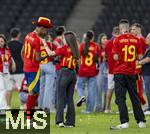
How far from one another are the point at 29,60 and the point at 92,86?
3.33 meters

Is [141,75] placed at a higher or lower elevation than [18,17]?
lower

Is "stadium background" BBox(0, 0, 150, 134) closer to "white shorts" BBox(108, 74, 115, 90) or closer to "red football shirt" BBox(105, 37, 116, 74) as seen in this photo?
"white shorts" BBox(108, 74, 115, 90)

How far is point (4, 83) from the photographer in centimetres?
1791

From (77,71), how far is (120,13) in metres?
15.4

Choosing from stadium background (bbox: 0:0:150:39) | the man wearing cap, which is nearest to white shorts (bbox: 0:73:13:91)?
the man wearing cap

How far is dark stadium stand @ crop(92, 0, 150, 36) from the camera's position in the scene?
31.8 meters

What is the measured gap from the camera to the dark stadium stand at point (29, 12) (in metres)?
35.0

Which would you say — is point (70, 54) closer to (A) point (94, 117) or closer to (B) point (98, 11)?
(A) point (94, 117)

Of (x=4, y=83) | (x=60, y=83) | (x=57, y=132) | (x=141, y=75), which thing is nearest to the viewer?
(x=57, y=132)

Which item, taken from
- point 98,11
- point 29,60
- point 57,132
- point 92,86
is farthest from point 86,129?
point 98,11

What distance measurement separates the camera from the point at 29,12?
116ft

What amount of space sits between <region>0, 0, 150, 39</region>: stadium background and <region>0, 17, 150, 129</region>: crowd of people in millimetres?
12199

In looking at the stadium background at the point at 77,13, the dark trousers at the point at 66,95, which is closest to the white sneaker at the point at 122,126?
the dark trousers at the point at 66,95

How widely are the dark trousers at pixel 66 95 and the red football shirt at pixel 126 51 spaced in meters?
1.02
